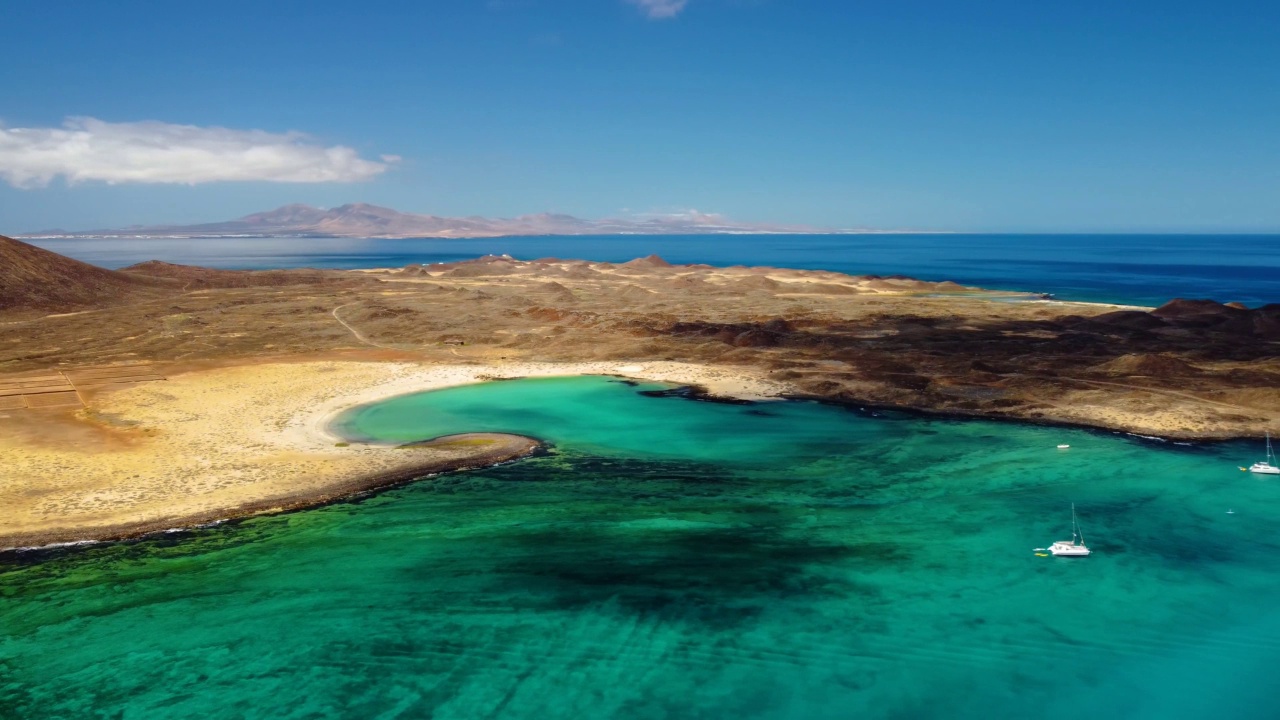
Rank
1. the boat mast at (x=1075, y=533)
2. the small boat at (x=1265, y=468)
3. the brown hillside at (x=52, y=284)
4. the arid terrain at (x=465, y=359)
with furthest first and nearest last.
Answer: the brown hillside at (x=52, y=284) < the arid terrain at (x=465, y=359) < the small boat at (x=1265, y=468) < the boat mast at (x=1075, y=533)

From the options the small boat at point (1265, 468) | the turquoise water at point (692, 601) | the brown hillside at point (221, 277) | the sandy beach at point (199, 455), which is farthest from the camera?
the brown hillside at point (221, 277)

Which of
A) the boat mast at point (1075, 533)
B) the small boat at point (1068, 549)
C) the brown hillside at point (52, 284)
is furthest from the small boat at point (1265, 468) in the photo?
the brown hillside at point (52, 284)

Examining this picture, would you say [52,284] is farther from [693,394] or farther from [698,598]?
[698,598]

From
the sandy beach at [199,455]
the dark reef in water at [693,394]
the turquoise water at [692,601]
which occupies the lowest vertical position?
the turquoise water at [692,601]

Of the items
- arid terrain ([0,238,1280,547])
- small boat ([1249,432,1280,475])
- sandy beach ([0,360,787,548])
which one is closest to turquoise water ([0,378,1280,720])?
small boat ([1249,432,1280,475])

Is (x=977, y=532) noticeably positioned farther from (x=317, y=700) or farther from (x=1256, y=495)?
(x=317, y=700)

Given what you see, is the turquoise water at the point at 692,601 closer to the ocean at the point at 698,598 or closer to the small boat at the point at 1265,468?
the ocean at the point at 698,598
